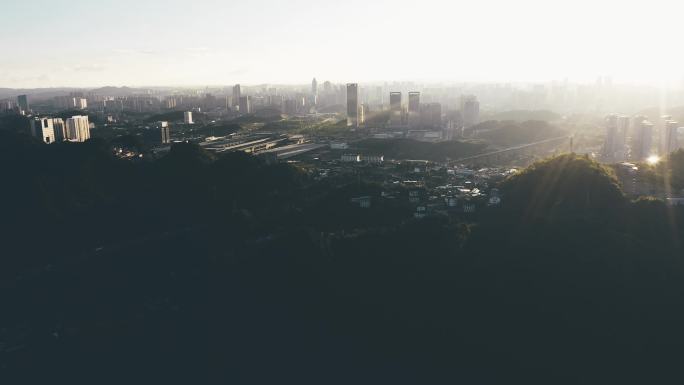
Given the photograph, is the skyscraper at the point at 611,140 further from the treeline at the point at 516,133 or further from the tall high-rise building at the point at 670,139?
the treeline at the point at 516,133

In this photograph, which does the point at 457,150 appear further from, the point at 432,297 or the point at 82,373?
the point at 82,373

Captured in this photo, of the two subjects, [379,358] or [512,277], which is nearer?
[379,358]

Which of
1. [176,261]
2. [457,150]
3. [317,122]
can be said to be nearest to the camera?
[176,261]

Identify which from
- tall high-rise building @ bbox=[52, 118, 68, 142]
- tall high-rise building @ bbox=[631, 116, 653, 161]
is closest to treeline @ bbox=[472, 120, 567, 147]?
tall high-rise building @ bbox=[631, 116, 653, 161]

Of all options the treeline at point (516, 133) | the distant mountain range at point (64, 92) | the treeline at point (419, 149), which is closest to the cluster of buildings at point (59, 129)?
the treeline at point (419, 149)

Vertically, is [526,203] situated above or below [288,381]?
above

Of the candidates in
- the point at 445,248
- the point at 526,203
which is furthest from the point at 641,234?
the point at 445,248

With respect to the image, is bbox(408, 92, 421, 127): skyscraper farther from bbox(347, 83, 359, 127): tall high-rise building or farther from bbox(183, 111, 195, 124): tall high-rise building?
bbox(183, 111, 195, 124): tall high-rise building
